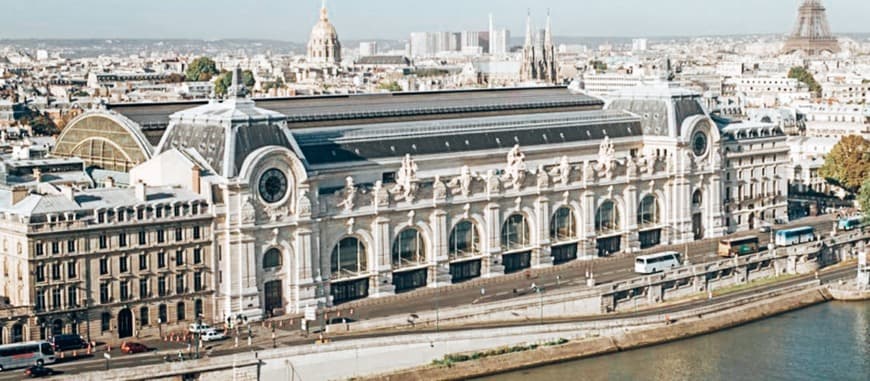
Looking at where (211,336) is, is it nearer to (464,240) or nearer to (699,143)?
(464,240)

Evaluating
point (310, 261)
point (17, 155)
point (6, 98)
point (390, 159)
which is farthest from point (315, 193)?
point (6, 98)

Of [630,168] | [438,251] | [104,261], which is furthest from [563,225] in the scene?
[104,261]

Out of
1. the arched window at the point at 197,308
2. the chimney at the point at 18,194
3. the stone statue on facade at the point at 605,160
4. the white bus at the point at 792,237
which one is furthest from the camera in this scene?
the white bus at the point at 792,237

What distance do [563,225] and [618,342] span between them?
15582mm

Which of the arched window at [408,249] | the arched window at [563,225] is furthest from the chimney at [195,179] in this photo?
the arched window at [563,225]

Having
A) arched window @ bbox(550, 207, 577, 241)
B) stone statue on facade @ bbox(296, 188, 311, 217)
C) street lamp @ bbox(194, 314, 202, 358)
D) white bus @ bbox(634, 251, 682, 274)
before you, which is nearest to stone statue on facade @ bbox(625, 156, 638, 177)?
arched window @ bbox(550, 207, 577, 241)

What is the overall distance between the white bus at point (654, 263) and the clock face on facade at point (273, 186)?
77.5 ft

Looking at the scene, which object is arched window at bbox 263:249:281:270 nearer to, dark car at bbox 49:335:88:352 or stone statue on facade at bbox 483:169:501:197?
dark car at bbox 49:335:88:352

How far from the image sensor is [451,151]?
299 feet

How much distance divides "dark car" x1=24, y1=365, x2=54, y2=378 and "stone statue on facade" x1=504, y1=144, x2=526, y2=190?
3372 centimetres

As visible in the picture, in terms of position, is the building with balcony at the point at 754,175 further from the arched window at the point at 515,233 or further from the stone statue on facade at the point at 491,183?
the stone statue on facade at the point at 491,183

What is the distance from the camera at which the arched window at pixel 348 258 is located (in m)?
80.6

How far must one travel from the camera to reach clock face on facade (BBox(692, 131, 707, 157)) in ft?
334

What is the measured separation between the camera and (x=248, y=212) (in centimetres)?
7575
